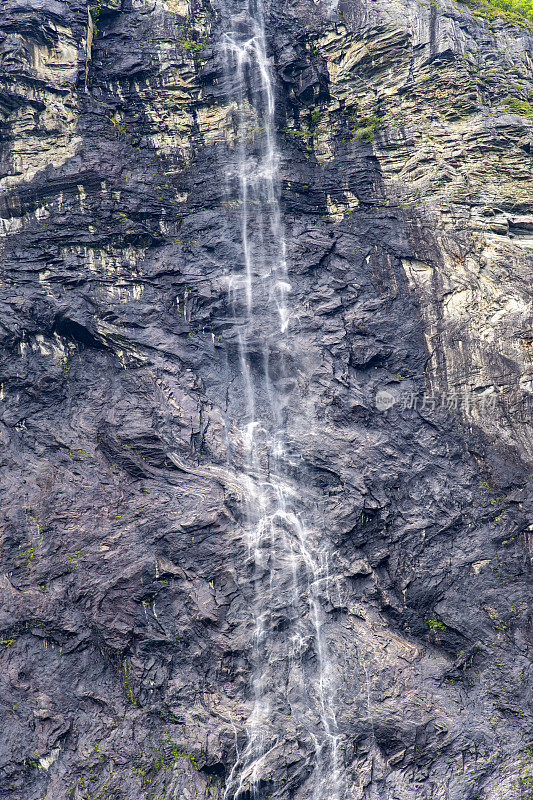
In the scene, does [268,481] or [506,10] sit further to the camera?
[506,10]

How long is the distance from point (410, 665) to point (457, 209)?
441 inches

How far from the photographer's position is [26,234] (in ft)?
51.6

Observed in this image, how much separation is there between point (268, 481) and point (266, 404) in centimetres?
205

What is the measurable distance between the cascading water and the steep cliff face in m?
0.07

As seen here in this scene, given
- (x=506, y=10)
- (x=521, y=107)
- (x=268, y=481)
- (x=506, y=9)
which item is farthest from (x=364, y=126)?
(x=268, y=481)

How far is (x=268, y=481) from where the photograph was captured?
1513cm

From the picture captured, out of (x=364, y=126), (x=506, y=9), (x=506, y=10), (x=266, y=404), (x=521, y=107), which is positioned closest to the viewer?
(x=266, y=404)

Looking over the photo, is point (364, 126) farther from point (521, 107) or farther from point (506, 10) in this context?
point (506, 10)

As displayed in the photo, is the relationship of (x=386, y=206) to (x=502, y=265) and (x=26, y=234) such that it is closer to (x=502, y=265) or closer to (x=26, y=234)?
(x=502, y=265)

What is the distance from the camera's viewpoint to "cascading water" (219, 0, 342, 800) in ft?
42.4

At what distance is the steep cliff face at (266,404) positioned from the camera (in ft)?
42.7

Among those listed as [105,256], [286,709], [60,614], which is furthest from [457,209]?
[60,614]

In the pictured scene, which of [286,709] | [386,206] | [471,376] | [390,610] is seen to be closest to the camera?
[286,709]

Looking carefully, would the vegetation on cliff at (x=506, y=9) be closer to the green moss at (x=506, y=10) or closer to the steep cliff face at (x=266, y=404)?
the green moss at (x=506, y=10)
